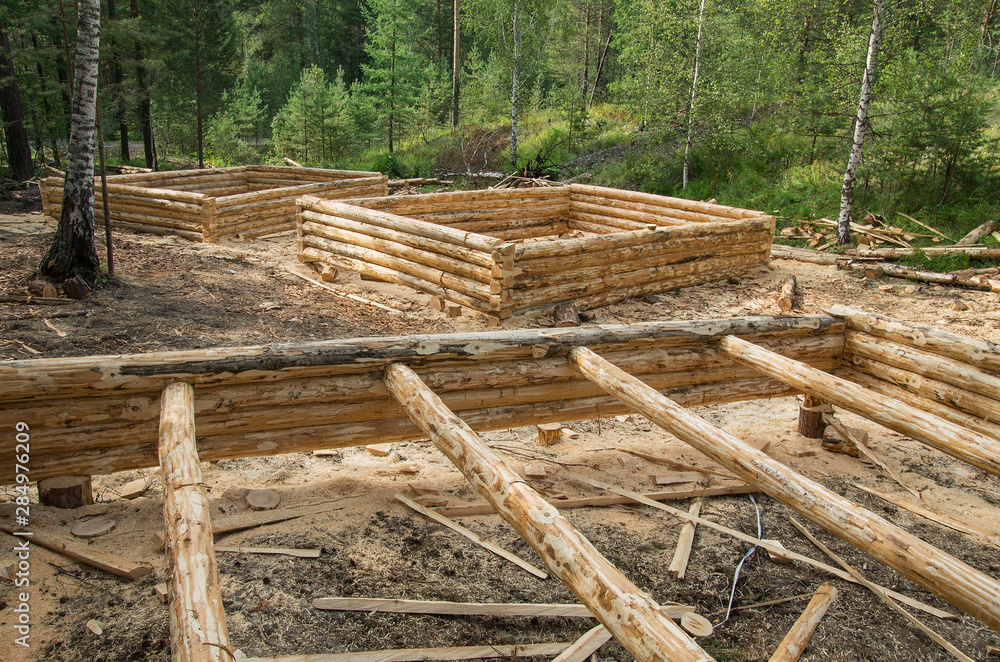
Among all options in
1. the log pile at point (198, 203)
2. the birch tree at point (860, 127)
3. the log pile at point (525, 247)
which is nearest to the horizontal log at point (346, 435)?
the log pile at point (525, 247)

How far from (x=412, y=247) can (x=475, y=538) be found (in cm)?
542

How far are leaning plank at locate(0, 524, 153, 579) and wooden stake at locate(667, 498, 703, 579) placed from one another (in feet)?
8.32

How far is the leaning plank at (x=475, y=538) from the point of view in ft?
10.3

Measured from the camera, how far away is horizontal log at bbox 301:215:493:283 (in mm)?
7395

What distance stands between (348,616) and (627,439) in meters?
2.88

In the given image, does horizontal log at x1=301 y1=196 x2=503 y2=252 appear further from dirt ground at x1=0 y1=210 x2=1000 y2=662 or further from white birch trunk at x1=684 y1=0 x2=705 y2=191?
white birch trunk at x1=684 y1=0 x2=705 y2=191

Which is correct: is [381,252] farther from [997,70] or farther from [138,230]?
[997,70]

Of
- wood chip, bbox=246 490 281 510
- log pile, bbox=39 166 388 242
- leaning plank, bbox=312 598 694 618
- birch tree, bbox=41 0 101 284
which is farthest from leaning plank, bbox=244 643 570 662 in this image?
log pile, bbox=39 166 388 242

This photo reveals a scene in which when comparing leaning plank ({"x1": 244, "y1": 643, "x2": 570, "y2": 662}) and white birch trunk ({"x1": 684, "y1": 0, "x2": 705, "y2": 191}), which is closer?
leaning plank ({"x1": 244, "y1": 643, "x2": 570, "y2": 662})

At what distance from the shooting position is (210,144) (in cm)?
2648

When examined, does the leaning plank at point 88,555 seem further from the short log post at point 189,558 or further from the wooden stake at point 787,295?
the wooden stake at point 787,295

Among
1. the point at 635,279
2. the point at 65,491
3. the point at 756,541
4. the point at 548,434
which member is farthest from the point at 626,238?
the point at 65,491

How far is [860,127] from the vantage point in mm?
11047

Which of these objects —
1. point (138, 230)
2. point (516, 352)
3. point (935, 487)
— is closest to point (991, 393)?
point (935, 487)
